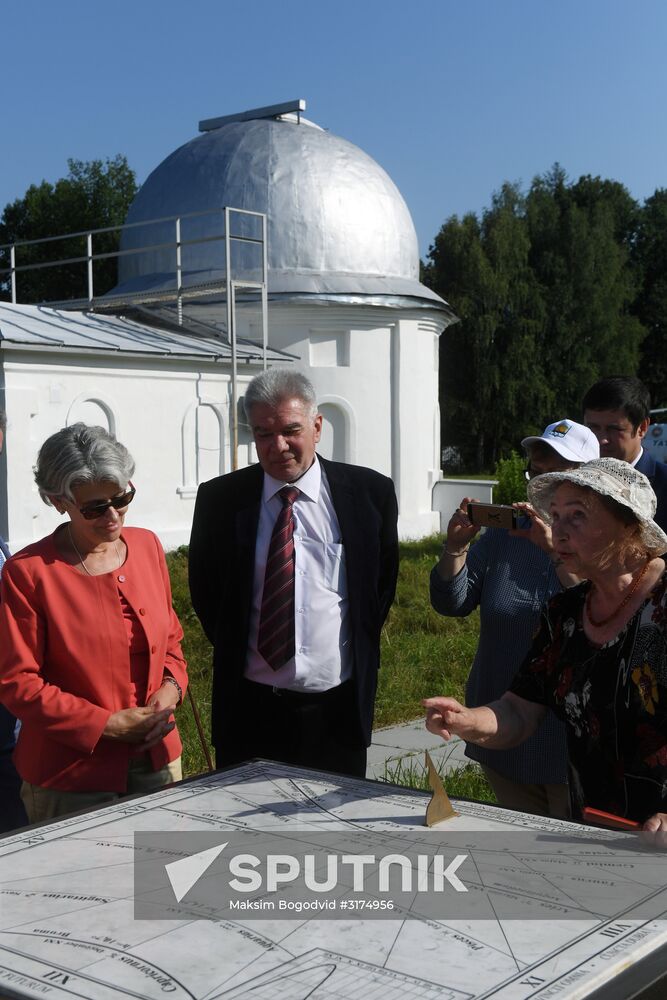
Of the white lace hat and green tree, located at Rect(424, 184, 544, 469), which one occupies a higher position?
green tree, located at Rect(424, 184, 544, 469)

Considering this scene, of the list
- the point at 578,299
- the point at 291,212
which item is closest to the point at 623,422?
the point at 291,212

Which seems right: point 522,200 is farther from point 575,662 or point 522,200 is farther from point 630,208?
point 575,662

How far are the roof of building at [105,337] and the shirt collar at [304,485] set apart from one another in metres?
10.9

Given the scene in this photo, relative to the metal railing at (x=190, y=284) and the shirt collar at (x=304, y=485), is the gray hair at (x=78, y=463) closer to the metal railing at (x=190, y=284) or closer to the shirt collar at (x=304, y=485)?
the shirt collar at (x=304, y=485)

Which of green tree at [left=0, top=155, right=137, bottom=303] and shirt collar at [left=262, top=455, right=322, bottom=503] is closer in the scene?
shirt collar at [left=262, top=455, right=322, bottom=503]

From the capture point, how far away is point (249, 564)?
386 cm

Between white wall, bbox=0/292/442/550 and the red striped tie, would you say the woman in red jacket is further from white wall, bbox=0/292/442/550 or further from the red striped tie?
white wall, bbox=0/292/442/550

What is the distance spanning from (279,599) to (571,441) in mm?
1126

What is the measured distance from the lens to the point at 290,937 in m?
2.00

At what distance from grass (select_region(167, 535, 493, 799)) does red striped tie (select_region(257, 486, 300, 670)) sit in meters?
2.17

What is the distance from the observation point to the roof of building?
15.0 meters

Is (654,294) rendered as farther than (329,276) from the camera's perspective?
Yes
